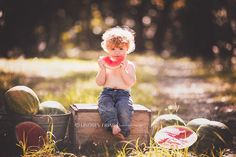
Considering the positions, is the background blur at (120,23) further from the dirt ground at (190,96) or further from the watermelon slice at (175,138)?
the watermelon slice at (175,138)

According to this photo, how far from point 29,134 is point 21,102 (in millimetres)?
449

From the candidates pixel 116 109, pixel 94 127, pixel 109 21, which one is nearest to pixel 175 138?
pixel 116 109

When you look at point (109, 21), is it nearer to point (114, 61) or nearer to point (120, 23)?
point (120, 23)

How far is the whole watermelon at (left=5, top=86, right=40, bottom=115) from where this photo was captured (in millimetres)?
5566

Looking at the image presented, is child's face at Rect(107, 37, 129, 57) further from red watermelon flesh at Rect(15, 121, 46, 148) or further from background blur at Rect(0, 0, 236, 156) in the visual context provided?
red watermelon flesh at Rect(15, 121, 46, 148)

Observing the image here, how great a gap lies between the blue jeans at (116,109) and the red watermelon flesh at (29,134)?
0.71 m

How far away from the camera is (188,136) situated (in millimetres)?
5250

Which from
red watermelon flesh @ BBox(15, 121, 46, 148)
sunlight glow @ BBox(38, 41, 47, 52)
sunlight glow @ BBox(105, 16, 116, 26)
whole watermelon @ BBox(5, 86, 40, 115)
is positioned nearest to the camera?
red watermelon flesh @ BBox(15, 121, 46, 148)

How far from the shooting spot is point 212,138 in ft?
18.6

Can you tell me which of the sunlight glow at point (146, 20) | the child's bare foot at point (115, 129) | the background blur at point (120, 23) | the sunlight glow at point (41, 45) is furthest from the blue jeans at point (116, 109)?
the sunlight glow at point (146, 20)

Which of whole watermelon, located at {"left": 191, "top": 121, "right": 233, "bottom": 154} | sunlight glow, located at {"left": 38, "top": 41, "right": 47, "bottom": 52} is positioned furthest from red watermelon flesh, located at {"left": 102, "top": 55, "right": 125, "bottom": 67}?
sunlight glow, located at {"left": 38, "top": 41, "right": 47, "bottom": 52}

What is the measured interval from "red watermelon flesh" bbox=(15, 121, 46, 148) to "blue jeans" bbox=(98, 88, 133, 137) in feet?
2.33

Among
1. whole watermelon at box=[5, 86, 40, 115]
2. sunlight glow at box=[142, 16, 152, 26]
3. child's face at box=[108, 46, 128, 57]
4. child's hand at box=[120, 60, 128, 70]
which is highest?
sunlight glow at box=[142, 16, 152, 26]

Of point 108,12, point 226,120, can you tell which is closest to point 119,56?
point 226,120
